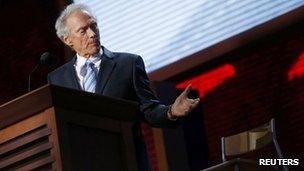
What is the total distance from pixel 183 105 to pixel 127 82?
0.88 feet

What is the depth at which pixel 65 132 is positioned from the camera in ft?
6.61

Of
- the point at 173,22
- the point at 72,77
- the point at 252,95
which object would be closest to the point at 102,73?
the point at 72,77

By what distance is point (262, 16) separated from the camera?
4.12 m

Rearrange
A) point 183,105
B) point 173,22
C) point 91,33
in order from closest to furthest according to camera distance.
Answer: point 183,105 → point 91,33 → point 173,22

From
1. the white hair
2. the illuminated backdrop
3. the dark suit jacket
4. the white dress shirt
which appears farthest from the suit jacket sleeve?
the illuminated backdrop

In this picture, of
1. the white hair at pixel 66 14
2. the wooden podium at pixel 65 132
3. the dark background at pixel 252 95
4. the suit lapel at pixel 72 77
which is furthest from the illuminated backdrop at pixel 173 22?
the wooden podium at pixel 65 132

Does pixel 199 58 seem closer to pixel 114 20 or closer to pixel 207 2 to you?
pixel 207 2

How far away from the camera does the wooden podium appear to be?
2.00 m

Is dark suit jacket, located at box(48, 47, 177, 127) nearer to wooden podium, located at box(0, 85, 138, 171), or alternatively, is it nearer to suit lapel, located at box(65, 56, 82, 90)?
suit lapel, located at box(65, 56, 82, 90)

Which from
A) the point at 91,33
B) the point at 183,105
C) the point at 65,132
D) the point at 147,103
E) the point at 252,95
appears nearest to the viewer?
the point at 65,132

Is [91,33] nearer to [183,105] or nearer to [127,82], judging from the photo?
[127,82]

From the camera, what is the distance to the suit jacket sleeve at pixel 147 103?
7.70 feet

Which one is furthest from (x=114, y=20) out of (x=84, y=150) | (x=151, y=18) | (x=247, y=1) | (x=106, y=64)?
(x=84, y=150)

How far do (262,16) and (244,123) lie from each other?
75cm
